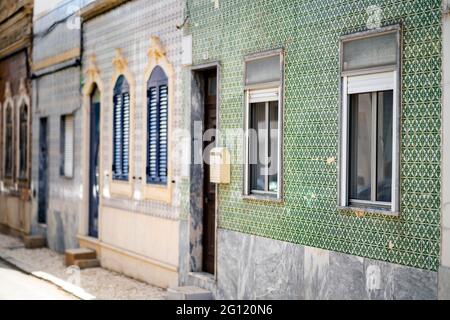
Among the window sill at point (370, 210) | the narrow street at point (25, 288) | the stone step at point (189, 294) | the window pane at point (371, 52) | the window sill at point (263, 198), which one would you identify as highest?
the window pane at point (371, 52)

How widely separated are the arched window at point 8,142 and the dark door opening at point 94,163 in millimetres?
6613

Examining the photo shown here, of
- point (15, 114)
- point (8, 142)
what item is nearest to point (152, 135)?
point (15, 114)

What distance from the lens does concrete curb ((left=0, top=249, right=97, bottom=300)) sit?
1126cm

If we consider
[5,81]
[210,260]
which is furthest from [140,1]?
[5,81]

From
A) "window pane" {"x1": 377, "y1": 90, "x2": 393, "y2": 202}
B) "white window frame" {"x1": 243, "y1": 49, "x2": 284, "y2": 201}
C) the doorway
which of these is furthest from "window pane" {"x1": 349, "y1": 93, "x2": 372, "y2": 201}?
the doorway

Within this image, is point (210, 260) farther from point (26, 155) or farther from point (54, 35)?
point (26, 155)

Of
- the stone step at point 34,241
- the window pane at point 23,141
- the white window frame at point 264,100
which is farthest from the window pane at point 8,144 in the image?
the white window frame at point 264,100

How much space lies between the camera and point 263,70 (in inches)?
368

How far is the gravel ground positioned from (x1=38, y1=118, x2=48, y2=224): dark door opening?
4.03ft

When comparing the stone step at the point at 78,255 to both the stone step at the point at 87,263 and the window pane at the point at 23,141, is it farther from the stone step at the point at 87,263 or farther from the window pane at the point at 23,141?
the window pane at the point at 23,141

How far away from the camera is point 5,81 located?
21.7 meters

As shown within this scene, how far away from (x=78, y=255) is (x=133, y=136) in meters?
2.66

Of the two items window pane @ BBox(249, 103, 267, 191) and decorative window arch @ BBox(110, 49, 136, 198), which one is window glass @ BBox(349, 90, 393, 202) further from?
decorative window arch @ BBox(110, 49, 136, 198)

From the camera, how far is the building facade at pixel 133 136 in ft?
38.0
